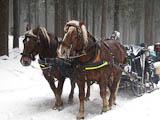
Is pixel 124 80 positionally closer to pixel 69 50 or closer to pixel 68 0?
pixel 69 50

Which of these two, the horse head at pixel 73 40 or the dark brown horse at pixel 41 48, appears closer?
the horse head at pixel 73 40

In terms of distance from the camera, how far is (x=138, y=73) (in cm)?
765

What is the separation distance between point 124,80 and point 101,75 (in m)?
2.95

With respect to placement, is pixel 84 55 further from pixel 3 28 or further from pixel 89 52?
pixel 3 28

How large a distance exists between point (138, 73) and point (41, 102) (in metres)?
3.77

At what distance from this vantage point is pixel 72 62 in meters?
4.88

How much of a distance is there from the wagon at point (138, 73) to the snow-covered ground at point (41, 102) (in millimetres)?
471

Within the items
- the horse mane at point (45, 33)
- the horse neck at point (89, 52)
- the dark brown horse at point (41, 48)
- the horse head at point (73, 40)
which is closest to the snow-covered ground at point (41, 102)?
the dark brown horse at point (41, 48)

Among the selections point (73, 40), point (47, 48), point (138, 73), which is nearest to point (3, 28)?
point (47, 48)

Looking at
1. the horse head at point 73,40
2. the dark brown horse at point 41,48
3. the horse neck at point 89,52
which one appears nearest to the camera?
the horse head at point 73,40

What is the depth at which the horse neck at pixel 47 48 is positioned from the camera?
527cm

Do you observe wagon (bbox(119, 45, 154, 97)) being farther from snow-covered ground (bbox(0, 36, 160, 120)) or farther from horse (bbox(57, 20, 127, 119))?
horse (bbox(57, 20, 127, 119))

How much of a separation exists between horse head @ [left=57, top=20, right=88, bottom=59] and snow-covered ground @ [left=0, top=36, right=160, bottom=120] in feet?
4.87

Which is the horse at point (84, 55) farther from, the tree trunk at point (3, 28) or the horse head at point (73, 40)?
the tree trunk at point (3, 28)
